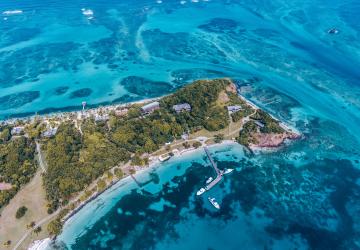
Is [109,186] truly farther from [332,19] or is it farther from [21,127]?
[332,19]

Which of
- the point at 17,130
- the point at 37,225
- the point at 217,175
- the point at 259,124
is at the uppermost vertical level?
the point at 259,124

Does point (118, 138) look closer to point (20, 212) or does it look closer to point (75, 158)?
point (75, 158)

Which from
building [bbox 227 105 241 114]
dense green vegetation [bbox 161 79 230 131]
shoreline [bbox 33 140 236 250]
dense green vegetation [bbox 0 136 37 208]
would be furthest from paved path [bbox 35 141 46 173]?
building [bbox 227 105 241 114]

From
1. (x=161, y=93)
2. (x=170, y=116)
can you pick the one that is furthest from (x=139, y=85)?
(x=170, y=116)

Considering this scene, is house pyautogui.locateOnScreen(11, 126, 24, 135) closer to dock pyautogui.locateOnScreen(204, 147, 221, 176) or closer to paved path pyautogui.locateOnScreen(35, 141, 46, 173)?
paved path pyautogui.locateOnScreen(35, 141, 46, 173)

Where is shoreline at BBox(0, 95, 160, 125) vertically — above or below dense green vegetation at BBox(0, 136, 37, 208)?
below

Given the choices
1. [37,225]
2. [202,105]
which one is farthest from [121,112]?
[37,225]
